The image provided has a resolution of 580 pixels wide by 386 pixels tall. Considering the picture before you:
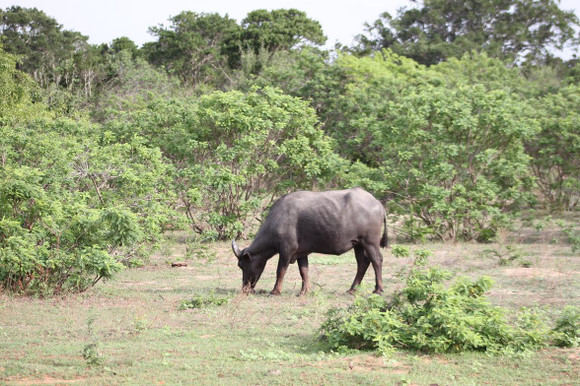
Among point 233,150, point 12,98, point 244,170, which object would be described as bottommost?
point 244,170

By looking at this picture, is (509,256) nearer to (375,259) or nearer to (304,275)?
(375,259)

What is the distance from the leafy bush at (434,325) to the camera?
294 inches

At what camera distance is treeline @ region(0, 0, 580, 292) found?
425 inches

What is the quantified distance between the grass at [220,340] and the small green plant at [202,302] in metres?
0.03

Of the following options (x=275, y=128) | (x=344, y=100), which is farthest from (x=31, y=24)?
(x=275, y=128)

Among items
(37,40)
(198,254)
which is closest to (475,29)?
(37,40)

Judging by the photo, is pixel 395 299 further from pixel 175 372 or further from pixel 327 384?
pixel 175 372

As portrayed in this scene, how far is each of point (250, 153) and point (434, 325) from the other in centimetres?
1128

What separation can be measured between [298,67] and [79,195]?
51.3 ft

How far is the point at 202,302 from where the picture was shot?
1012 cm

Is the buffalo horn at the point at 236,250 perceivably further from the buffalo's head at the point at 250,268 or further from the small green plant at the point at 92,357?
the small green plant at the point at 92,357

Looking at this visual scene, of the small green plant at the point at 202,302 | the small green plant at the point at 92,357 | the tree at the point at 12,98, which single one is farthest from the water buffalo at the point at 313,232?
the tree at the point at 12,98

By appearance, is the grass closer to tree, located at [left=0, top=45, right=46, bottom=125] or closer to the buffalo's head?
the buffalo's head

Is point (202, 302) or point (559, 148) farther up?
point (559, 148)
